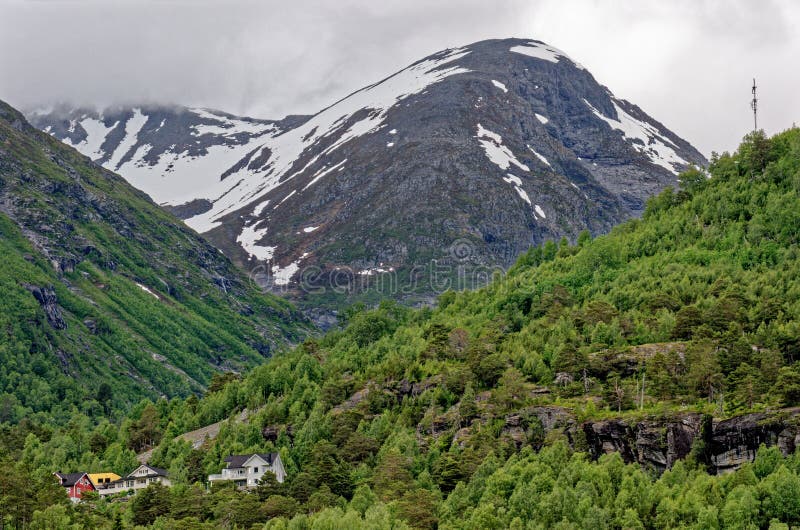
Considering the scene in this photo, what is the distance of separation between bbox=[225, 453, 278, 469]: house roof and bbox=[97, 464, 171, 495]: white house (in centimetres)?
801

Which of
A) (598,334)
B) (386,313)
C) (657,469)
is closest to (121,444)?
(386,313)

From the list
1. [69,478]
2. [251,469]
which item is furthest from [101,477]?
[251,469]

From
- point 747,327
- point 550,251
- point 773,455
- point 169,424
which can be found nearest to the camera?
point 773,455

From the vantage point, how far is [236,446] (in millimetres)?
116562


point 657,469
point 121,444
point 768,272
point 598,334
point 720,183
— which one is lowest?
point 121,444

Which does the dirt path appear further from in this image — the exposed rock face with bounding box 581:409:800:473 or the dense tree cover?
the exposed rock face with bounding box 581:409:800:473

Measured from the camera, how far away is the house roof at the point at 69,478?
11506 centimetres

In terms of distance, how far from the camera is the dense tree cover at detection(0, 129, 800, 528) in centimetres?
8472

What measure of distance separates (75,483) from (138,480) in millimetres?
6798

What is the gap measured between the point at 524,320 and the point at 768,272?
29200 millimetres

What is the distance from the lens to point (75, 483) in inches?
4518

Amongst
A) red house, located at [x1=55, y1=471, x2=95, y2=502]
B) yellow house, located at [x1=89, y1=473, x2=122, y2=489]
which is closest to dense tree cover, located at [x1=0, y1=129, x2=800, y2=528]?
yellow house, located at [x1=89, y1=473, x2=122, y2=489]

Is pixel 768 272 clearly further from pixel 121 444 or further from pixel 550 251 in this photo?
pixel 121 444

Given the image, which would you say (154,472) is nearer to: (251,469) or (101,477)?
(101,477)
